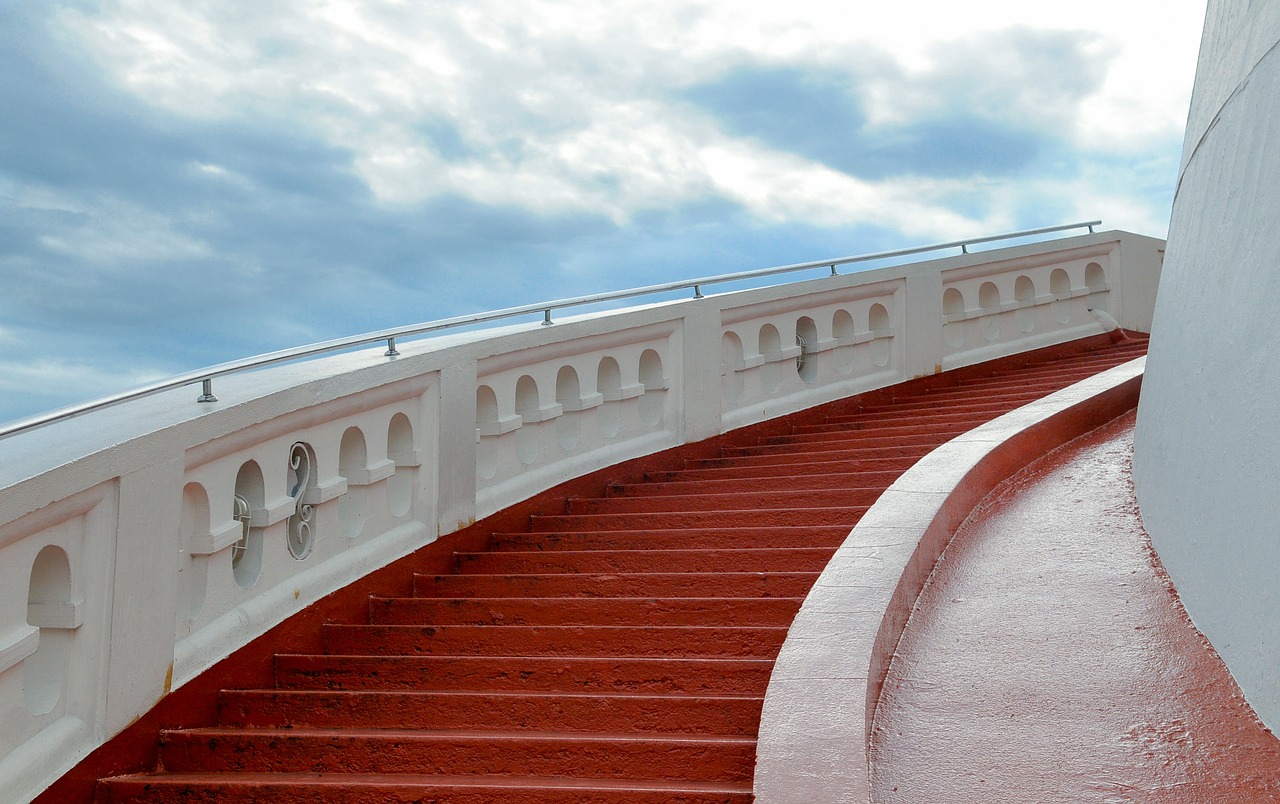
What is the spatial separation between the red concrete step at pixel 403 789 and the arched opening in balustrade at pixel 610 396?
3.63m

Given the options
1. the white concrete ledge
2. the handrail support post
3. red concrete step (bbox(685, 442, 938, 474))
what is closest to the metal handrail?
the handrail support post

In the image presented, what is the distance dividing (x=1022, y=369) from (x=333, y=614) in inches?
294

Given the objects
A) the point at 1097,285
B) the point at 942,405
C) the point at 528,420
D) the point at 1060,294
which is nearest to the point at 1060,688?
the point at 528,420

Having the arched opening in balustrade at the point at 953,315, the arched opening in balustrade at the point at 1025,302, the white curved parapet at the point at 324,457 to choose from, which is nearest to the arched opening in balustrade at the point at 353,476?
the white curved parapet at the point at 324,457

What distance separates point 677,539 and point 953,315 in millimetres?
5472

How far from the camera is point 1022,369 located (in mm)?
10633

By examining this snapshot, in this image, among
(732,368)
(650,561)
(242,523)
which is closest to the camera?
(242,523)

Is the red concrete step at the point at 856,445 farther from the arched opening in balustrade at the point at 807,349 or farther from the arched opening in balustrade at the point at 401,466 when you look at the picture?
the arched opening in balustrade at the point at 401,466

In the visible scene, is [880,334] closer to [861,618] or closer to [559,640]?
[559,640]

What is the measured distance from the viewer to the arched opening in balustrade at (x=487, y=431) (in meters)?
6.49

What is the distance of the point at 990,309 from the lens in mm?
10766

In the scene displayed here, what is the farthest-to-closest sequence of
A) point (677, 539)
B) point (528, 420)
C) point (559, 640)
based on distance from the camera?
point (528, 420)
point (677, 539)
point (559, 640)

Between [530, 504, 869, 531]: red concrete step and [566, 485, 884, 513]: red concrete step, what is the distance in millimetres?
126

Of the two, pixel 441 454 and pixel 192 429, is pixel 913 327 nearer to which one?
pixel 441 454
